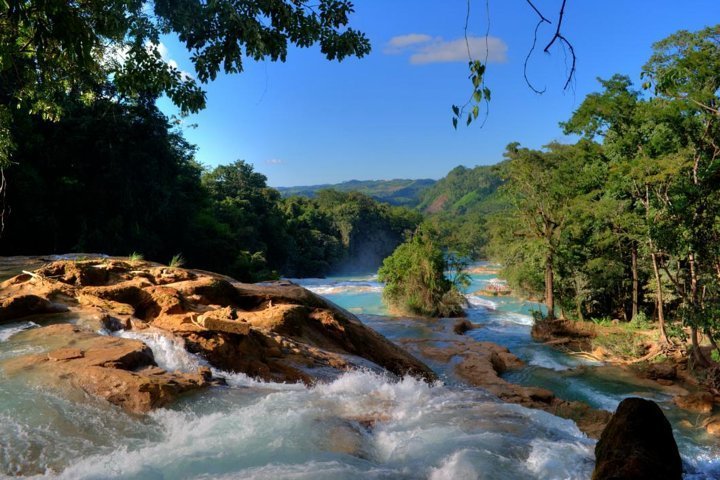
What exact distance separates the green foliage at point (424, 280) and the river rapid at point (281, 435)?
18.0 metres

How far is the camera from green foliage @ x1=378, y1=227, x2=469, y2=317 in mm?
24453

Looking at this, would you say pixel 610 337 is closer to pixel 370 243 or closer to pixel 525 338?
pixel 525 338

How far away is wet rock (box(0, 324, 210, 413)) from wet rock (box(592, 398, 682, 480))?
4.04 meters

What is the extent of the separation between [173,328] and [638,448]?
584cm

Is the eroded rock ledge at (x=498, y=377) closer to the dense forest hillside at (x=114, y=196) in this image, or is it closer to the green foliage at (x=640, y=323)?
the green foliage at (x=640, y=323)

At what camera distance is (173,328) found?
6.75 metres

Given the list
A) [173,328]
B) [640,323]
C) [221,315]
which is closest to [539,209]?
[640,323]

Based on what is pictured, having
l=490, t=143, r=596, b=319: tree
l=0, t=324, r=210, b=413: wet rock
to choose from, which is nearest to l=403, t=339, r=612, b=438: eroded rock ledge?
l=0, t=324, r=210, b=413: wet rock

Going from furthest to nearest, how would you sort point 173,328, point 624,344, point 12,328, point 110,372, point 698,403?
point 624,344, point 698,403, point 173,328, point 12,328, point 110,372

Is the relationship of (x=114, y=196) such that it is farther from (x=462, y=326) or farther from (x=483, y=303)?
(x=483, y=303)

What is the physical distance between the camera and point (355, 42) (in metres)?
4.38

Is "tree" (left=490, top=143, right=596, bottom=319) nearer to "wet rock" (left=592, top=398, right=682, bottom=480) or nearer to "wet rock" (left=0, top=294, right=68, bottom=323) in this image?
"wet rock" (left=592, top=398, right=682, bottom=480)

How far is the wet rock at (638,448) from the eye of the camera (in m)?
3.07

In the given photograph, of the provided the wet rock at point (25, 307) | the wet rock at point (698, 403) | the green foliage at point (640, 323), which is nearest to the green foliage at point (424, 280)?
the green foliage at point (640, 323)
